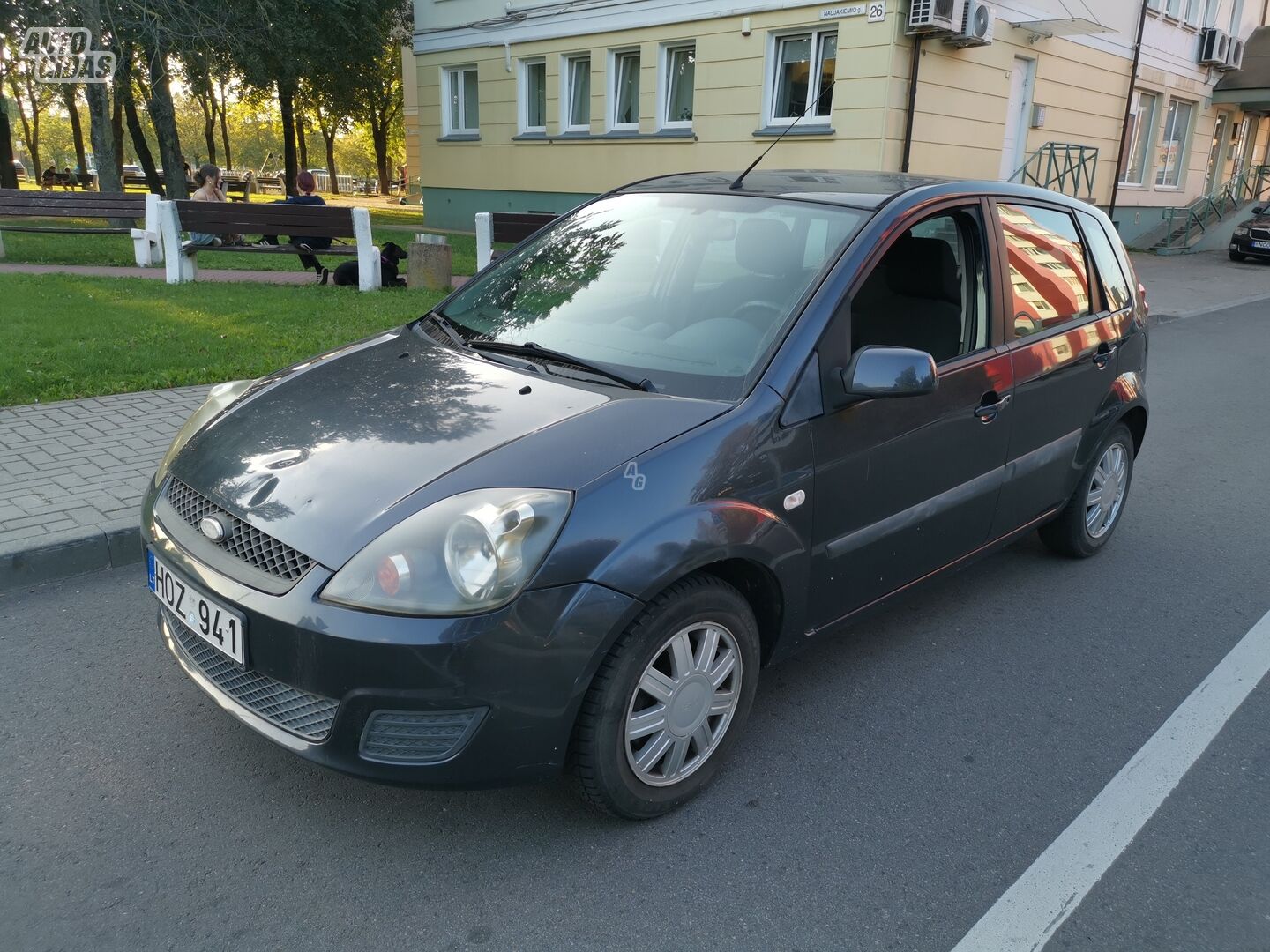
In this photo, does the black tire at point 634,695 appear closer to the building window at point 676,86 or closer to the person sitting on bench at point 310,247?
the person sitting on bench at point 310,247

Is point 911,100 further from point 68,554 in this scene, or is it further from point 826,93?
point 68,554

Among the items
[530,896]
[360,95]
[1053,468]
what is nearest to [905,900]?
[530,896]

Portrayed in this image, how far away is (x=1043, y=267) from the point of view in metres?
4.02

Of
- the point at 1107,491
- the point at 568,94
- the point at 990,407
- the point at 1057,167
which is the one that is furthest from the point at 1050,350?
the point at 568,94

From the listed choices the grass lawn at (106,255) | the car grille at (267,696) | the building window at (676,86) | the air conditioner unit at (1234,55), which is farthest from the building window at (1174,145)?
the car grille at (267,696)

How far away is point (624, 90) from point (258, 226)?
394 inches

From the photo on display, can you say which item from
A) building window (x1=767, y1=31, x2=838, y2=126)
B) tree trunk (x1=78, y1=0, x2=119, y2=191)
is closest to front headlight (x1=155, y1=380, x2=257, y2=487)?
building window (x1=767, y1=31, x2=838, y2=126)

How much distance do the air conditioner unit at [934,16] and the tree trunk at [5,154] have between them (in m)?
22.3

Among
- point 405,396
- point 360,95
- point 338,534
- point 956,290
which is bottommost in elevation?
point 338,534

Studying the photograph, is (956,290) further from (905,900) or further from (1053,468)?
(905,900)

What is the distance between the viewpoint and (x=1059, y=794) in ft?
9.73

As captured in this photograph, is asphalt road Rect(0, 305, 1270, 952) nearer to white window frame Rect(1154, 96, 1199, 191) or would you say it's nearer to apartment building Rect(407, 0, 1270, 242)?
apartment building Rect(407, 0, 1270, 242)

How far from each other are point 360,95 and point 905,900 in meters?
30.5

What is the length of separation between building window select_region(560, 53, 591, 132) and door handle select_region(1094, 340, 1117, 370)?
56.1ft
